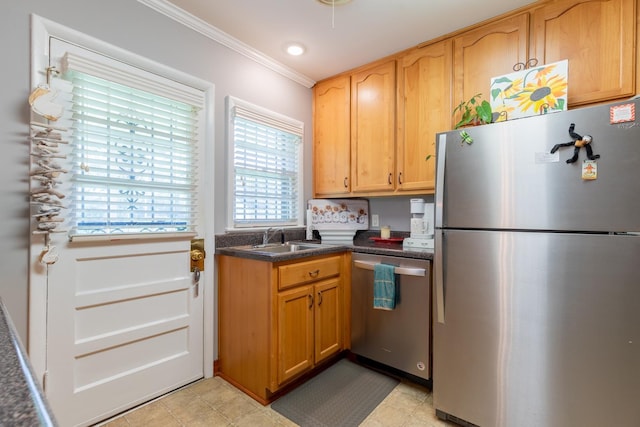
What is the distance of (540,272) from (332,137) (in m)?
1.97

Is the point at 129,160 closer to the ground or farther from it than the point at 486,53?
closer to the ground

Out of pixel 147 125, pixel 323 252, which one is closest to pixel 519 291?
pixel 323 252

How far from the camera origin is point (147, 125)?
6.12 ft

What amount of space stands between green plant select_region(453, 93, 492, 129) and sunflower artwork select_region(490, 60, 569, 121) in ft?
0.22

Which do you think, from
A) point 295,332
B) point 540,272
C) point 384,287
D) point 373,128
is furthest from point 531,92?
point 295,332

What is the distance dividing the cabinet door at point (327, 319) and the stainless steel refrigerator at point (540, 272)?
2.53ft

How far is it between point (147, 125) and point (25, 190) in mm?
692

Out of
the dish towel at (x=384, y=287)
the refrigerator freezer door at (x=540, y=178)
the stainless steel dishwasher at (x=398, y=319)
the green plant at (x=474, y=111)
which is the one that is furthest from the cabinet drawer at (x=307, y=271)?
the green plant at (x=474, y=111)

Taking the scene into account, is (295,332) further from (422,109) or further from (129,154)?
(422,109)

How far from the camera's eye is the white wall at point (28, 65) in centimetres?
142

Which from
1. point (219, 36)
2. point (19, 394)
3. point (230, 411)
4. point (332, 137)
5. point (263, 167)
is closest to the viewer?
point (19, 394)

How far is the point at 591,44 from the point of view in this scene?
170cm

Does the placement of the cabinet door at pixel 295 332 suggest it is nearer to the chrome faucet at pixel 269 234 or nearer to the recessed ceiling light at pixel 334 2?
the chrome faucet at pixel 269 234

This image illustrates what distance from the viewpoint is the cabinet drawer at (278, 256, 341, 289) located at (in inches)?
75.1
